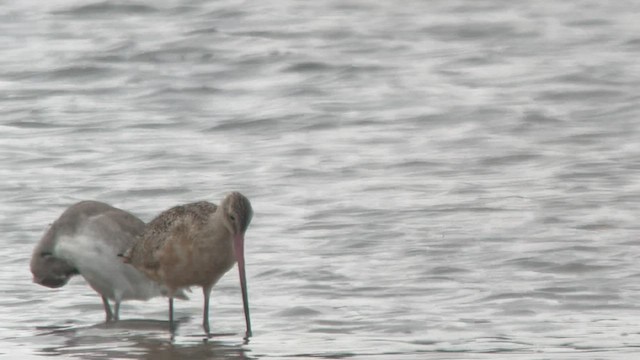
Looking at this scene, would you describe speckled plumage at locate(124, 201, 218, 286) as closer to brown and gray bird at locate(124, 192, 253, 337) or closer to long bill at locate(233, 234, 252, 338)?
brown and gray bird at locate(124, 192, 253, 337)

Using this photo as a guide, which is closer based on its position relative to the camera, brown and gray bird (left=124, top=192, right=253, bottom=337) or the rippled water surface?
brown and gray bird (left=124, top=192, right=253, bottom=337)

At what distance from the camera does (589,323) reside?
316 inches

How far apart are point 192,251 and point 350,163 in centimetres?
440

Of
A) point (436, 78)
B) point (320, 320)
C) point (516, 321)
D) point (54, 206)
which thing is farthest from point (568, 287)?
point (436, 78)

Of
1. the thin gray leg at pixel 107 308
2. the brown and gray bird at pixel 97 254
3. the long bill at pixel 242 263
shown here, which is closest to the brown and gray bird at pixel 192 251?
the long bill at pixel 242 263

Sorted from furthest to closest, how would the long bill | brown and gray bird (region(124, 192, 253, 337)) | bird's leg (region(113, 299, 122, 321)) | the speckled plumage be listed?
bird's leg (region(113, 299, 122, 321)), the speckled plumage, brown and gray bird (region(124, 192, 253, 337)), the long bill

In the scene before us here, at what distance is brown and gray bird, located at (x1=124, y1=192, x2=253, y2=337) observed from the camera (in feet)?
26.5

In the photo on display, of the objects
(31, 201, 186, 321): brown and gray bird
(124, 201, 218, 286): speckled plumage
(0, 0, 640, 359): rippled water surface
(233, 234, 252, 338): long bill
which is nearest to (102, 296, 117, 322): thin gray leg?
→ (31, 201, 186, 321): brown and gray bird

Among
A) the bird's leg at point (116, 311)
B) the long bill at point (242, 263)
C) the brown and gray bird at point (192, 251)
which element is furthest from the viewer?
the bird's leg at point (116, 311)

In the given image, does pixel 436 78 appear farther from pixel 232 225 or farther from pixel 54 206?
pixel 232 225

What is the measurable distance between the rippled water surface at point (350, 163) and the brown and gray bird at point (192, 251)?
0.74 ft

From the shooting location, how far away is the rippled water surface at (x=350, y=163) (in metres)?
8.19

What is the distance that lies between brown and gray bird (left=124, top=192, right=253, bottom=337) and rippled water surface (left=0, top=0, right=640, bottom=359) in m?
0.23

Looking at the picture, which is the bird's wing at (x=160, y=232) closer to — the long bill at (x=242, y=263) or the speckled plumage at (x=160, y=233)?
the speckled plumage at (x=160, y=233)
